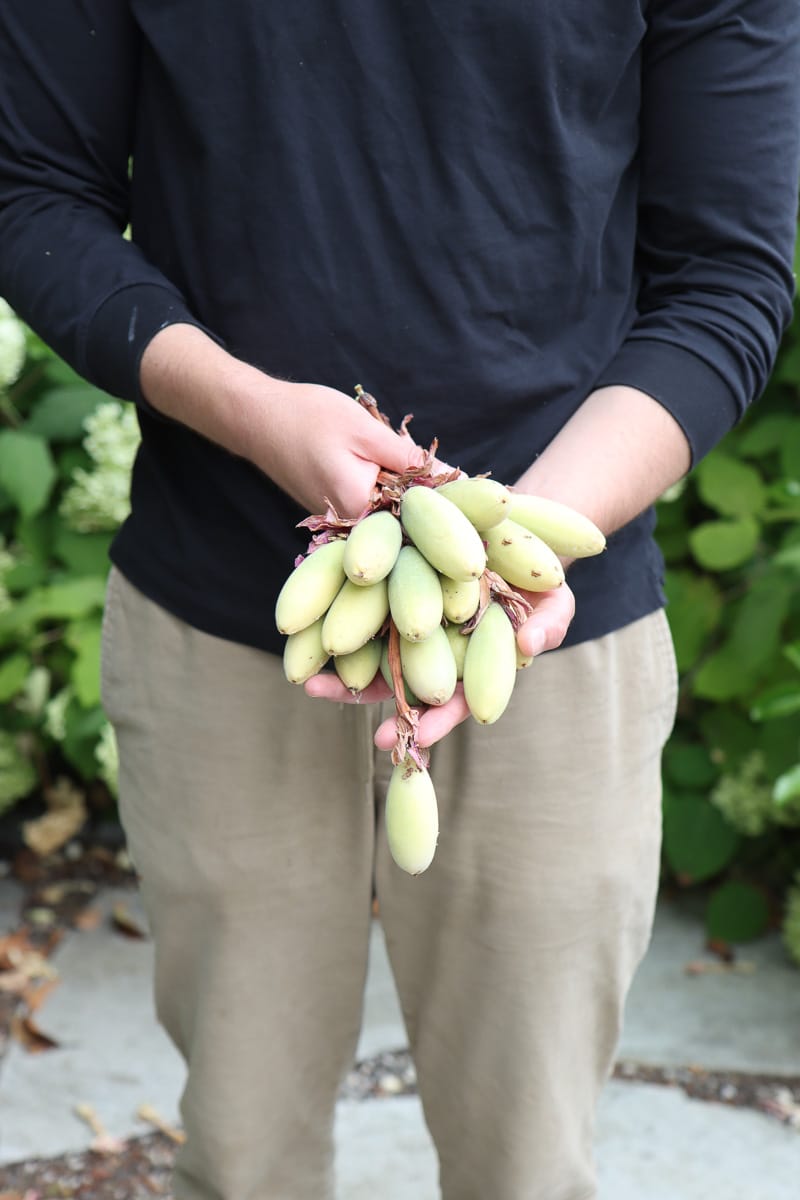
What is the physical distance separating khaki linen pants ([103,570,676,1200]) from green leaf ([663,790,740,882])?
4.21ft

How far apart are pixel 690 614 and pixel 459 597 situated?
1.75m

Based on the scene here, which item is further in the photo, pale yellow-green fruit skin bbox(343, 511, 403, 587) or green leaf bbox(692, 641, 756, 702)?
green leaf bbox(692, 641, 756, 702)

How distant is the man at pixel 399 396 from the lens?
1276 millimetres

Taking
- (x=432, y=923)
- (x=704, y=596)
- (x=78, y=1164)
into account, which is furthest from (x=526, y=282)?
(x=78, y=1164)

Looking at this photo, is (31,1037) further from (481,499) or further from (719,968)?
(481,499)

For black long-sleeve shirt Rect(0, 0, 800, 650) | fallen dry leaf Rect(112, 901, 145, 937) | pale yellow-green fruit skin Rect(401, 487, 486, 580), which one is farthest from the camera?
fallen dry leaf Rect(112, 901, 145, 937)

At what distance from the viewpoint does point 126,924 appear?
9.68 ft

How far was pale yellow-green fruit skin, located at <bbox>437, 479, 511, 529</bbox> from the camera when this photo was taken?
41.4 inches

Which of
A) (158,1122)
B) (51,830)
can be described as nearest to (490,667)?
(158,1122)

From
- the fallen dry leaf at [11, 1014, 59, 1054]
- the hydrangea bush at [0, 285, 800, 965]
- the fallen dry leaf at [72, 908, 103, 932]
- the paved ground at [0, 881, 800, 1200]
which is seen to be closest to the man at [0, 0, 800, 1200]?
the paved ground at [0, 881, 800, 1200]

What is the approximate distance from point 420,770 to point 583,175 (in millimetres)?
657

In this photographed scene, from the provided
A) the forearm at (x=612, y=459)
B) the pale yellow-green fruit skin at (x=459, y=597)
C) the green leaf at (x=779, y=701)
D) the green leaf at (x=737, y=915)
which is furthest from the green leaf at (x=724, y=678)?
the pale yellow-green fruit skin at (x=459, y=597)

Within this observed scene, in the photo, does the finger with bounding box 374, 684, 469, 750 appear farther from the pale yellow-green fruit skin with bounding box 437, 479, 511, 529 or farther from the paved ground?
the paved ground

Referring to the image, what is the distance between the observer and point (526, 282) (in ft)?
4.37
